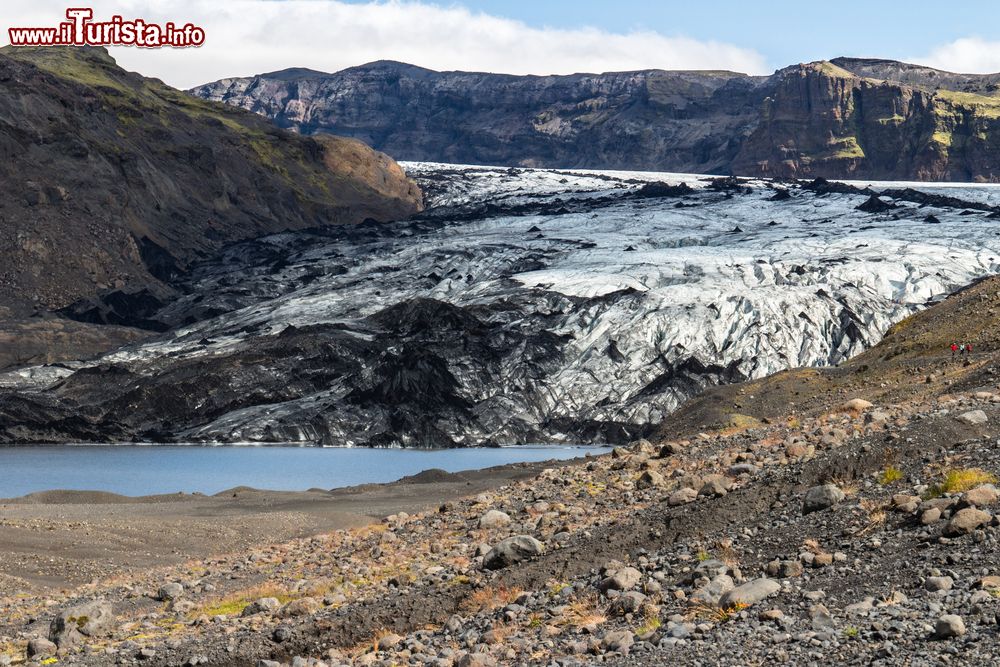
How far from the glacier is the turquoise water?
11.4 ft

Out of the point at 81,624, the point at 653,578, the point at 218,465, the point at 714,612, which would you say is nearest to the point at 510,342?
the point at 218,465

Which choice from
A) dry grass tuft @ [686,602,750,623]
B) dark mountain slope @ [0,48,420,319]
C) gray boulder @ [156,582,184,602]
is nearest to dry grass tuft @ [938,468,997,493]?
dry grass tuft @ [686,602,750,623]

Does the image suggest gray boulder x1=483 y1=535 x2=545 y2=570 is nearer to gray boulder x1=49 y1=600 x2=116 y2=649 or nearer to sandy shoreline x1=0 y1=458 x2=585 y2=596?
gray boulder x1=49 y1=600 x2=116 y2=649

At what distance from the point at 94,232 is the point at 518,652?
352 feet

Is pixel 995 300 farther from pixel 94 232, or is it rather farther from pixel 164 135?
pixel 164 135

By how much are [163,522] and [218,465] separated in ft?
104

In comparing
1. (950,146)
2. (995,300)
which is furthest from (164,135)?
(995,300)

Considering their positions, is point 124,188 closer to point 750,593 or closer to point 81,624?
point 81,624

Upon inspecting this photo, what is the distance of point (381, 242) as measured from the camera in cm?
11806

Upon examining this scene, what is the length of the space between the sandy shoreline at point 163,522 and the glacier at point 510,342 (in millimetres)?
31329

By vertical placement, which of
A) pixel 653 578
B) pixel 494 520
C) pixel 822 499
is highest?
pixel 822 499

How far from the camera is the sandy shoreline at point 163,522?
2211cm

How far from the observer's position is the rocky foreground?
986cm

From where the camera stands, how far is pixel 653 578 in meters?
12.2
